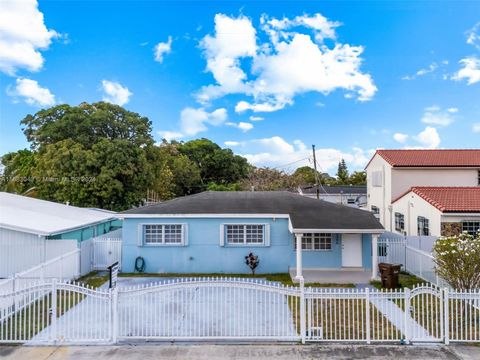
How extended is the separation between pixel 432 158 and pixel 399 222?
604 centimetres

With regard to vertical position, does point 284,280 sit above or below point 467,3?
below

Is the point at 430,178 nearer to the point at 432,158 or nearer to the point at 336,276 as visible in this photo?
the point at 432,158

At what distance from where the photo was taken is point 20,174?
109ft

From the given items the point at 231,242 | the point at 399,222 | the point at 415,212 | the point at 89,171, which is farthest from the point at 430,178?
the point at 89,171

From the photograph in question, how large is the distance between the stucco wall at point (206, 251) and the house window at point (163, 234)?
294mm

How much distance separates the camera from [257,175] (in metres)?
51.4

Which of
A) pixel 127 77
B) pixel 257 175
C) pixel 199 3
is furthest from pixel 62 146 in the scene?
pixel 257 175

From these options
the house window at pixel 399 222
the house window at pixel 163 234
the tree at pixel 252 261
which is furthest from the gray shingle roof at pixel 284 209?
the house window at pixel 399 222

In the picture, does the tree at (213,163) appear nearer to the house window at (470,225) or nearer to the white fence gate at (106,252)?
the white fence gate at (106,252)

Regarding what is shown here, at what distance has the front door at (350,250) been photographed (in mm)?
15383

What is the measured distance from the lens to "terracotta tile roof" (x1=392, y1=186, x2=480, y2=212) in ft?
54.2

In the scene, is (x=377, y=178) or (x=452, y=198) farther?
(x=377, y=178)

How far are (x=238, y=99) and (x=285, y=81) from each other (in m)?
10.1

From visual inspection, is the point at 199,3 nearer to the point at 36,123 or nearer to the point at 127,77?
the point at 127,77
